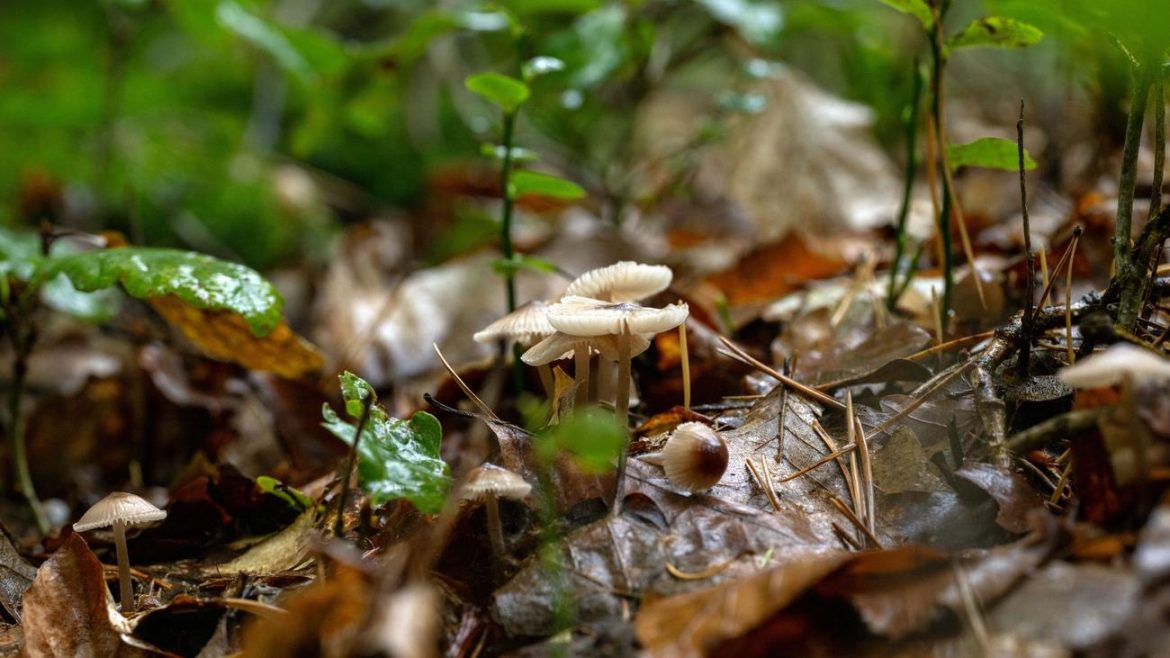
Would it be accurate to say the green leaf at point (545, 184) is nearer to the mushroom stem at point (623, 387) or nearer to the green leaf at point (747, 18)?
the mushroom stem at point (623, 387)

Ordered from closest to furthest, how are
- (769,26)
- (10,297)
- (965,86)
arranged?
1. (10,297)
2. (769,26)
3. (965,86)

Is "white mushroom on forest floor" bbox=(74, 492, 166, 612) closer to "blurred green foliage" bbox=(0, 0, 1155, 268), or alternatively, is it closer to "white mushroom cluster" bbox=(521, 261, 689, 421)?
"white mushroom cluster" bbox=(521, 261, 689, 421)

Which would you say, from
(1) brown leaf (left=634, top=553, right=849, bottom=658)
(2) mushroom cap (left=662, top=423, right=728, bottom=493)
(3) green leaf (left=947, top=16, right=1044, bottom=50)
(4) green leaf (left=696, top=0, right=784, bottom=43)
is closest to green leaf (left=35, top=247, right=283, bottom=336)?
(2) mushroom cap (left=662, top=423, right=728, bottom=493)

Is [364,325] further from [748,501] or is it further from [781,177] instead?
[748,501]

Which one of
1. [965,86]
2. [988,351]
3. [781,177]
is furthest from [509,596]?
[965,86]

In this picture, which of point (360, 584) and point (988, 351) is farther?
point (988, 351)

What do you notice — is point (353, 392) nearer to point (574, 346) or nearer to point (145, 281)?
point (574, 346)
